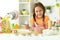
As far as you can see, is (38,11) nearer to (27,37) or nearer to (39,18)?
(39,18)

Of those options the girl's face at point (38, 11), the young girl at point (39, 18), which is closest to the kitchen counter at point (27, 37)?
the young girl at point (39, 18)

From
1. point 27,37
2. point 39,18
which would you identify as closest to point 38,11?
point 39,18

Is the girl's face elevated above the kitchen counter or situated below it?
above

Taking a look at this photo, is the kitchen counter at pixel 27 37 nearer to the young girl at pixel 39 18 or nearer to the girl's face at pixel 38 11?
the young girl at pixel 39 18

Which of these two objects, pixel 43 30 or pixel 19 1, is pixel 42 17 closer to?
pixel 43 30

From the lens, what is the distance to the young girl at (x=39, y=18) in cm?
108

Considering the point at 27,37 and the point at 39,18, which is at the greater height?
the point at 39,18

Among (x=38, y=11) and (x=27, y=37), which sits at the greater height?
(x=38, y=11)

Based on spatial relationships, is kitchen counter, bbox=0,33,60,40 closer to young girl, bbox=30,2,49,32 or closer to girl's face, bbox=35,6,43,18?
young girl, bbox=30,2,49,32

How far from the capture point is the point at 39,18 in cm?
110

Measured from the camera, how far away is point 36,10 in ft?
3.58

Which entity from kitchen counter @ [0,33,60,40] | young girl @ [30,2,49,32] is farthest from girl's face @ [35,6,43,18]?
kitchen counter @ [0,33,60,40]

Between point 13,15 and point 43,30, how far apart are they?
0.81ft

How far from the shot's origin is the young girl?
1.08 metres
